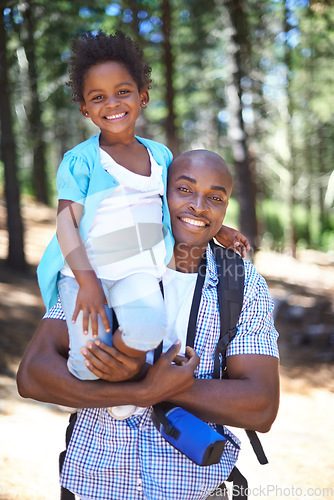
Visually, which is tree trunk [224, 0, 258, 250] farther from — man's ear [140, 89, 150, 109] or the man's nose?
the man's nose

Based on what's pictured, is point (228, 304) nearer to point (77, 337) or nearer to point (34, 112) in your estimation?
point (77, 337)

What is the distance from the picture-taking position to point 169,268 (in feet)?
7.27

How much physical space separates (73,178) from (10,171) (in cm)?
899

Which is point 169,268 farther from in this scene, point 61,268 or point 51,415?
point 51,415

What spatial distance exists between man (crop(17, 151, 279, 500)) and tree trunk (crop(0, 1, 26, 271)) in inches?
344

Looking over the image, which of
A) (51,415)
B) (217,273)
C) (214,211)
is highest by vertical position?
(214,211)

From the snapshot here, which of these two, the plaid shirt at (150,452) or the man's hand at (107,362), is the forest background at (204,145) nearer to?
the plaid shirt at (150,452)

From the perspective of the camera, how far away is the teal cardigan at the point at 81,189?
2.02 meters

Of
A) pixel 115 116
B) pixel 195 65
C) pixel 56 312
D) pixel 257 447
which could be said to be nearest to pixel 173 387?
pixel 257 447

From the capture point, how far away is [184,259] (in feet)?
7.36

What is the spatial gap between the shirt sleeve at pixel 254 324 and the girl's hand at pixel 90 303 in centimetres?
56

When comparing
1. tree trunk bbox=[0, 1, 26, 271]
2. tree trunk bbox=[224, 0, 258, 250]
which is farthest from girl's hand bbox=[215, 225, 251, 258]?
tree trunk bbox=[224, 0, 258, 250]

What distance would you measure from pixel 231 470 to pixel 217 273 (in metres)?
0.82

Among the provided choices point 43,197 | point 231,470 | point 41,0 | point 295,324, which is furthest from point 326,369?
point 43,197
